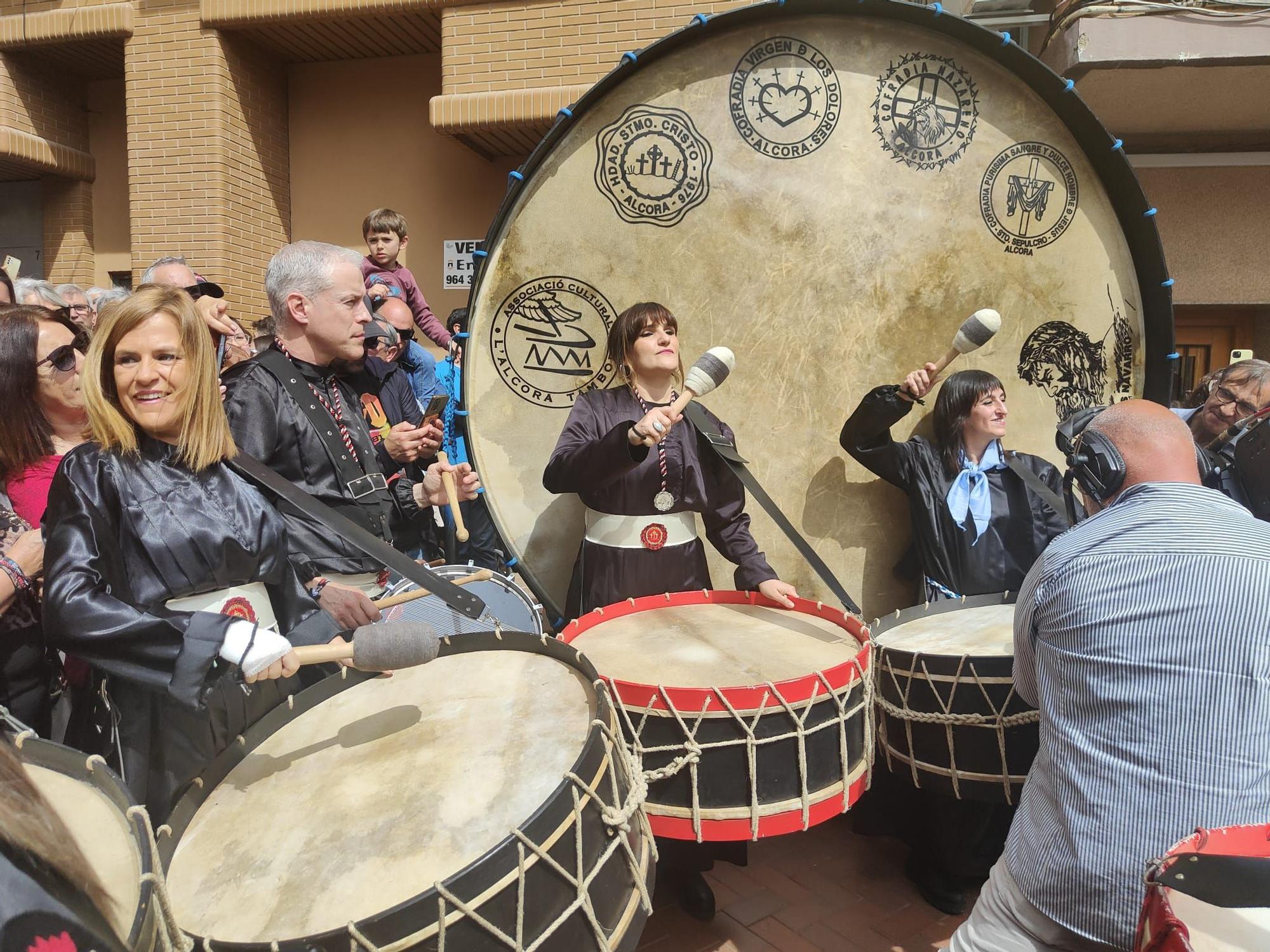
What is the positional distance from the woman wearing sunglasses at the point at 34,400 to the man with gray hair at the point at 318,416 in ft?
1.34

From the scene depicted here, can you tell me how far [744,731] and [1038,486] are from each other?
5.28 ft

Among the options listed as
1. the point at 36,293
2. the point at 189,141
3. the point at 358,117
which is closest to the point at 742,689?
the point at 36,293

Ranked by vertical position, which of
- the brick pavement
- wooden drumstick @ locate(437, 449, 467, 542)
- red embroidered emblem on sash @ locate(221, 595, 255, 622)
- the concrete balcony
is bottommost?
the brick pavement

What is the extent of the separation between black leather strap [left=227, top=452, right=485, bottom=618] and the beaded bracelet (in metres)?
0.54

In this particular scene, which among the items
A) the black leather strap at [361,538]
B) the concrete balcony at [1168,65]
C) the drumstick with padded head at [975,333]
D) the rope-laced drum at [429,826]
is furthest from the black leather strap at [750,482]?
the concrete balcony at [1168,65]

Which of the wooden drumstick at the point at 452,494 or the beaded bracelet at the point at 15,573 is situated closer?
the beaded bracelet at the point at 15,573

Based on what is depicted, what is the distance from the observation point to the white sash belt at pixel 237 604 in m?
1.71

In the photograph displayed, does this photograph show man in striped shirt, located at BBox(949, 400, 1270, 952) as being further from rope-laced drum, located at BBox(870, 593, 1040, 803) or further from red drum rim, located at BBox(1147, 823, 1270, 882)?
rope-laced drum, located at BBox(870, 593, 1040, 803)

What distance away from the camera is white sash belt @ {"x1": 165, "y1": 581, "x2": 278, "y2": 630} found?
1705 mm

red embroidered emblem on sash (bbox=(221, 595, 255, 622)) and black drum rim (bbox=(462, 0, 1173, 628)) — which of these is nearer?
red embroidered emblem on sash (bbox=(221, 595, 255, 622))

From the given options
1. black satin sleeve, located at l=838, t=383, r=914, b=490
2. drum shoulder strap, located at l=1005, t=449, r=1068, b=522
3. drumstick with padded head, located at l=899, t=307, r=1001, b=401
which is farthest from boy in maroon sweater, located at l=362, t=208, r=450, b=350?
drum shoulder strap, located at l=1005, t=449, r=1068, b=522

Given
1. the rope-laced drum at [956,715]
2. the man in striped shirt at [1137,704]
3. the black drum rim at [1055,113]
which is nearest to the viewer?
the man in striped shirt at [1137,704]

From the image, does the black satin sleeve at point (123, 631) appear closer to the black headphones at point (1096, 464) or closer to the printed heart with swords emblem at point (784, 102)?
the black headphones at point (1096, 464)

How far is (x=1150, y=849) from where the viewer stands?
133 centimetres
